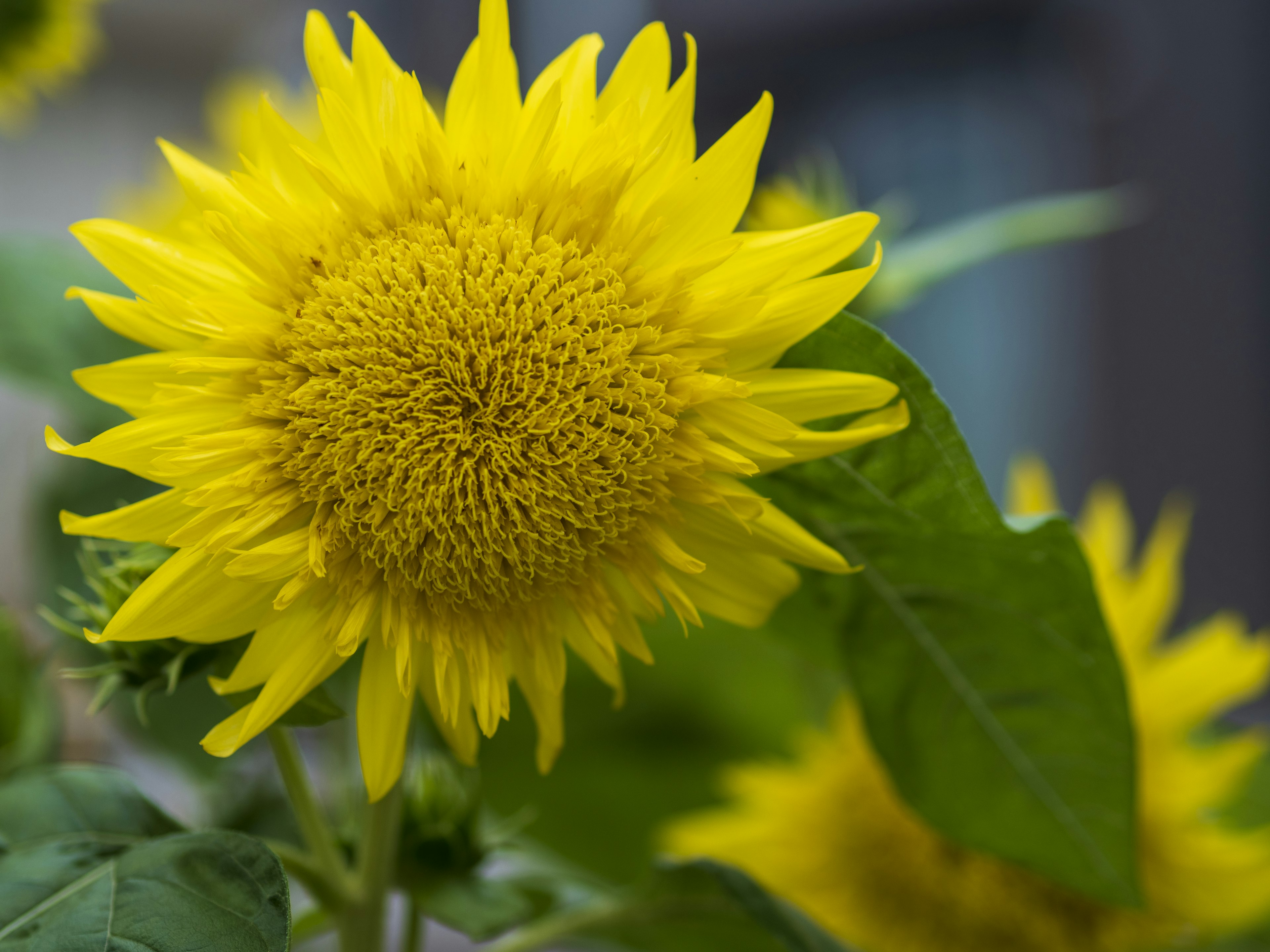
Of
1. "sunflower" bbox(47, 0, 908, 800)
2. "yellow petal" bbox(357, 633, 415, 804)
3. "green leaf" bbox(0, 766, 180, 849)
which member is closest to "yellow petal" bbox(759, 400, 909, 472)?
"sunflower" bbox(47, 0, 908, 800)

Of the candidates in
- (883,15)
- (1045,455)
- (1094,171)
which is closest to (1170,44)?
(1094,171)

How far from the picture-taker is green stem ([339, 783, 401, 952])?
0.96 ft

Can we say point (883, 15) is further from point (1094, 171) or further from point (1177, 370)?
point (1177, 370)

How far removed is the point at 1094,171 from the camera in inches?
61.7

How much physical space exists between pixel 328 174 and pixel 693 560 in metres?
0.12

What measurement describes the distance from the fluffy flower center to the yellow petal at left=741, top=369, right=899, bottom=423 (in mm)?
27

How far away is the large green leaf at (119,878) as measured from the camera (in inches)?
9.3

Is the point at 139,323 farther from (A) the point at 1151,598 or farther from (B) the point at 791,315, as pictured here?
(A) the point at 1151,598

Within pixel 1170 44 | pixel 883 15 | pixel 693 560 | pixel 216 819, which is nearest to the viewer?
pixel 693 560

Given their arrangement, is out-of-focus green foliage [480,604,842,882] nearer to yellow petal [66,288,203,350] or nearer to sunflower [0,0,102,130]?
yellow petal [66,288,203,350]

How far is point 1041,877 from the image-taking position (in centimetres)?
40

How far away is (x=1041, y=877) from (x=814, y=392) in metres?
0.26

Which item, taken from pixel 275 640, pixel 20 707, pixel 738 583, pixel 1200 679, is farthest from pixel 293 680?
pixel 1200 679

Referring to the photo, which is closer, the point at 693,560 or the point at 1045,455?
the point at 693,560
